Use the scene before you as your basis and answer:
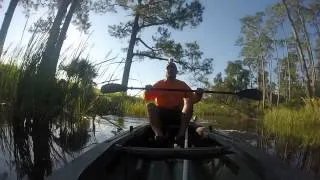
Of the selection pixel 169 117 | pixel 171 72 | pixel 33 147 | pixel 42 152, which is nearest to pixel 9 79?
pixel 33 147

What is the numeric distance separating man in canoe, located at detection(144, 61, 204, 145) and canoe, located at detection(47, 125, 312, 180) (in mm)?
1069

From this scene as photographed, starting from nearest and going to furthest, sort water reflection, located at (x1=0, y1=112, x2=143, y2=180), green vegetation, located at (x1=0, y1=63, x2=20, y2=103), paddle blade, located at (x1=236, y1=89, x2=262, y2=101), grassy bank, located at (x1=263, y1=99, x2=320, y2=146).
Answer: water reflection, located at (x1=0, y1=112, x2=143, y2=180), green vegetation, located at (x1=0, y1=63, x2=20, y2=103), paddle blade, located at (x1=236, y1=89, x2=262, y2=101), grassy bank, located at (x1=263, y1=99, x2=320, y2=146)

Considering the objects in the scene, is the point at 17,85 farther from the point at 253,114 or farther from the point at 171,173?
the point at 253,114

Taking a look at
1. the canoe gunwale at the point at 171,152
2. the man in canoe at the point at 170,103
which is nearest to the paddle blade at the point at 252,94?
the man in canoe at the point at 170,103

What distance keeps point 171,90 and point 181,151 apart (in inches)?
97.0

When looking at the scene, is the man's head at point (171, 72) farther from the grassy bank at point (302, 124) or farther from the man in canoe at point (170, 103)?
the grassy bank at point (302, 124)

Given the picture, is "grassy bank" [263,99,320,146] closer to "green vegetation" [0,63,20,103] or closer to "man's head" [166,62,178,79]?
"man's head" [166,62,178,79]

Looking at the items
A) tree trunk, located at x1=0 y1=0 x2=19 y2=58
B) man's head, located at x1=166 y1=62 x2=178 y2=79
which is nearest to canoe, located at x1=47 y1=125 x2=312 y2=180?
man's head, located at x1=166 y1=62 x2=178 y2=79

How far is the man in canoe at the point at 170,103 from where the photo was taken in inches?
204

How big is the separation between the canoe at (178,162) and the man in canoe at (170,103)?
1.07 m

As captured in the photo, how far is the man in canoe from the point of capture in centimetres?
519

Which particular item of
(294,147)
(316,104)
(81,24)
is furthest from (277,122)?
(81,24)

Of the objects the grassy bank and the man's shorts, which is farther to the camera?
the grassy bank

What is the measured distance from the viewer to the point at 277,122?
13531 mm
